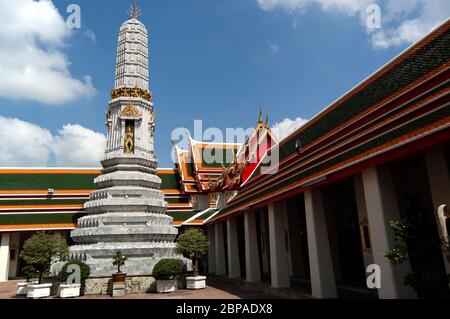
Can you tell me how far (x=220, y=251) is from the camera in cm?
2538

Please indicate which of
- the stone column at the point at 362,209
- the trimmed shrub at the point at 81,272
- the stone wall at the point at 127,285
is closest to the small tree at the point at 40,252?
the trimmed shrub at the point at 81,272

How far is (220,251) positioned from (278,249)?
11018 mm

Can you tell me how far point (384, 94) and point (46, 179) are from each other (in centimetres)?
3071

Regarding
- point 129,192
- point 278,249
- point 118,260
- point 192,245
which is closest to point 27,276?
point 118,260

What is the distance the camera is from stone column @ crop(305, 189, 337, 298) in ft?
38.3

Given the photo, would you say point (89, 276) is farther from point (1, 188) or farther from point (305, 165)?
point (1, 188)

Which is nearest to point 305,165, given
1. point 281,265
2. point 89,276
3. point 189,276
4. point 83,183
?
point 281,265

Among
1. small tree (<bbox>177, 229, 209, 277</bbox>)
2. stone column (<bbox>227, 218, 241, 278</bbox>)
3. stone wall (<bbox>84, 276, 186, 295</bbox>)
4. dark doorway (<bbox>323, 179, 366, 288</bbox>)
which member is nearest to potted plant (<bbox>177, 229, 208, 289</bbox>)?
small tree (<bbox>177, 229, 209, 277</bbox>)

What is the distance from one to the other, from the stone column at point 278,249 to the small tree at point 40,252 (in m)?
11.1

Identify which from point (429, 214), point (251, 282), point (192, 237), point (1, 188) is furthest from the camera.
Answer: point (1, 188)

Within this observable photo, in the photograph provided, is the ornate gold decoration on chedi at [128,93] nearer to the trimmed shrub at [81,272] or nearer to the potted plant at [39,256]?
the potted plant at [39,256]

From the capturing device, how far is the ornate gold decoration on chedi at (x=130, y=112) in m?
23.2

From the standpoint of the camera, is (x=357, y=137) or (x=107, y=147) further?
(x=107, y=147)
